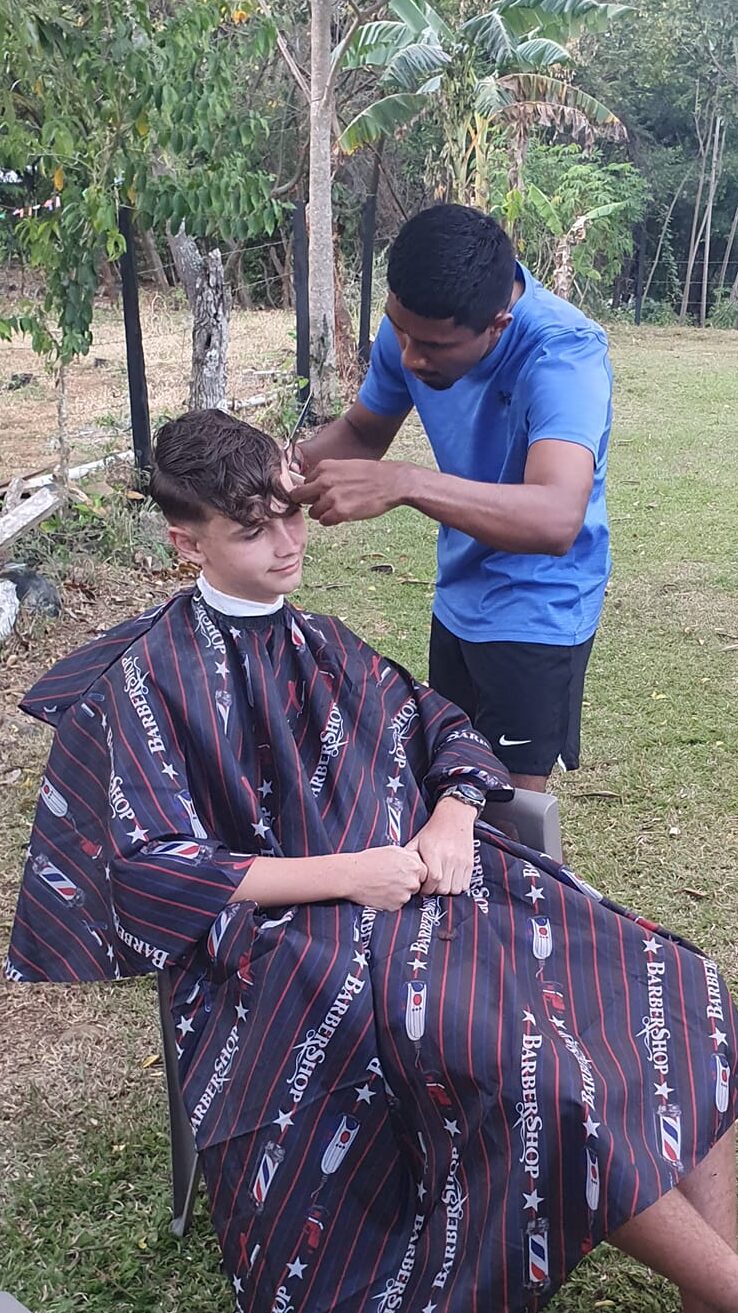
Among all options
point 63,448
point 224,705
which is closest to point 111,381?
point 63,448

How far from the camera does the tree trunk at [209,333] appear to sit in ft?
19.8

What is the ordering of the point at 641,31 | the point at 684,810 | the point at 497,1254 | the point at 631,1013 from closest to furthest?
the point at 497,1254 → the point at 631,1013 → the point at 684,810 → the point at 641,31

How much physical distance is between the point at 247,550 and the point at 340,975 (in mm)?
654

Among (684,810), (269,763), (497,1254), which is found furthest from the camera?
(684,810)

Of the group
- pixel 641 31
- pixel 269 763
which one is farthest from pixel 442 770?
pixel 641 31

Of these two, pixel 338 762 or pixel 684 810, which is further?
pixel 684 810

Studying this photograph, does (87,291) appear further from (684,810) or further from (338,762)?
(338,762)

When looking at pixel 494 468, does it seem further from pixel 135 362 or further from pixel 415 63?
pixel 415 63

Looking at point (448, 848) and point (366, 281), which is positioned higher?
point (448, 848)

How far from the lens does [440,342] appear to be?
5.96 ft

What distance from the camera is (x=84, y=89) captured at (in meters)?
3.81

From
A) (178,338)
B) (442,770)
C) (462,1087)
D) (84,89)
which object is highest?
(84,89)

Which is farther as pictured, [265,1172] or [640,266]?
[640,266]

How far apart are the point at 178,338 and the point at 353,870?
9.24 metres
